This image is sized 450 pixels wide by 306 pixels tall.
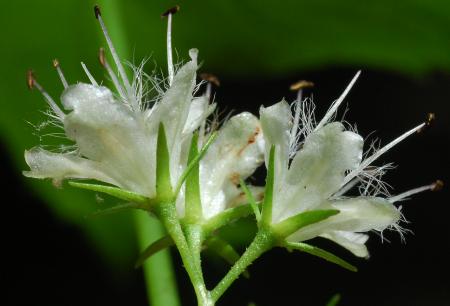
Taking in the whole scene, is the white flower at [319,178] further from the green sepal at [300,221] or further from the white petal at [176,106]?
the white petal at [176,106]

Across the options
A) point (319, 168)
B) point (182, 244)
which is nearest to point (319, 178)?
point (319, 168)

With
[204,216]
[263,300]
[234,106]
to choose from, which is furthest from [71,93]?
[263,300]

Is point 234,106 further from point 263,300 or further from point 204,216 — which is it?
point 204,216

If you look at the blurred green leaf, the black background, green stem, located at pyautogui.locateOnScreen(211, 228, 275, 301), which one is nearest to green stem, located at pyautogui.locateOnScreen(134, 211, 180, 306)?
green stem, located at pyautogui.locateOnScreen(211, 228, 275, 301)

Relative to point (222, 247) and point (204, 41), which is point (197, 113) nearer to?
point (222, 247)

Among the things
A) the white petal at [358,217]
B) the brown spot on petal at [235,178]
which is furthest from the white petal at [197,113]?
the white petal at [358,217]
